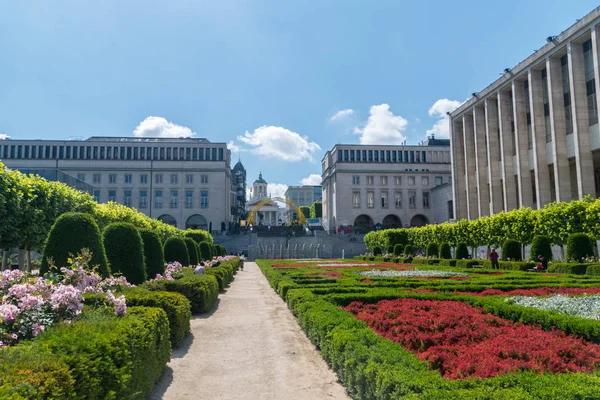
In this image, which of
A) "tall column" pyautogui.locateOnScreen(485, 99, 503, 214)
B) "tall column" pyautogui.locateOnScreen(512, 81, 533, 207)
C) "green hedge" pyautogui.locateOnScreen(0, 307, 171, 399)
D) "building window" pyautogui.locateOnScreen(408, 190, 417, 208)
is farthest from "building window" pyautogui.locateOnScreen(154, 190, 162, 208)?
"green hedge" pyautogui.locateOnScreen(0, 307, 171, 399)

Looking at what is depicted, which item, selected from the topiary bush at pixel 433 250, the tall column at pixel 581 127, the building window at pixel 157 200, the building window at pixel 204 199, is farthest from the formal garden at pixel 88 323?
the building window at pixel 157 200

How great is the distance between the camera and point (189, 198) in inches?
3282

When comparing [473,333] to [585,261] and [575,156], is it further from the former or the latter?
[575,156]

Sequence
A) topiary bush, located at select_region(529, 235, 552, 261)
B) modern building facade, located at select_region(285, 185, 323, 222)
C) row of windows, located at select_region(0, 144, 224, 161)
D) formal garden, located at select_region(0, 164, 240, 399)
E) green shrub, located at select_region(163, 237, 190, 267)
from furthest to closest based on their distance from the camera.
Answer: modern building facade, located at select_region(285, 185, 323, 222), row of windows, located at select_region(0, 144, 224, 161), topiary bush, located at select_region(529, 235, 552, 261), green shrub, located at select_region(163, 237, 190, 267), formal garden, located at select_region(0, 164, 240, 399)

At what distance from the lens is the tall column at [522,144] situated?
146 feet

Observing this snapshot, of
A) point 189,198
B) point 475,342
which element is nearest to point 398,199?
point 189,198

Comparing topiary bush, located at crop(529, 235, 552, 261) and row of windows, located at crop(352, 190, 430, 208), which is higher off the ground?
row of windows, located at crop(352, 190, 430, 208)

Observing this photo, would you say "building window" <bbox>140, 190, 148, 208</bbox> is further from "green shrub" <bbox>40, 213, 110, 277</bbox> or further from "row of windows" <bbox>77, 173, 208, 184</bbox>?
"green shrub" <bbox>40, 213, 110, 277</bbox>

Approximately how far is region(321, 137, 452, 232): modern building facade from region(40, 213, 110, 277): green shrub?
249 feet

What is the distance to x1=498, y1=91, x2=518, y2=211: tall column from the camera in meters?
47.0

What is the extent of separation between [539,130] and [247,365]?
43.1m

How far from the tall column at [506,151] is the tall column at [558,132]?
24.7ft

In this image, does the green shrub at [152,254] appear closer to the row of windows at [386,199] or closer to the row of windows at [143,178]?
the row of windows at [143,178]

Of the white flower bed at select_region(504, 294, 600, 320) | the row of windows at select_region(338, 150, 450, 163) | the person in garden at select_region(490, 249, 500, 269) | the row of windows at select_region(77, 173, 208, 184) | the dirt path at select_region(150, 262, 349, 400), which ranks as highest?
the row of windows at select_region(338, 150, 450, 163)
